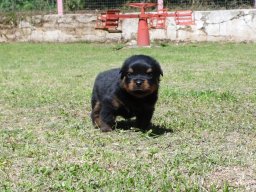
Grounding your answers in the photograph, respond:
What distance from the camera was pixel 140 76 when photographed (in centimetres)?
531

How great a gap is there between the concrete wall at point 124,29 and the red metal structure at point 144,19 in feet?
1.07

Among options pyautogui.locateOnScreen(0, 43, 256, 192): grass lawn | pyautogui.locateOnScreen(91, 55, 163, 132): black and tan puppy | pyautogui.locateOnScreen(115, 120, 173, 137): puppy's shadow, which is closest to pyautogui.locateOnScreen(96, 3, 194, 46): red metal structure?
pyautogui.locateOnScreen(0, 43, 256, 192): grass lawn

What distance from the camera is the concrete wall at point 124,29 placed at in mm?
18672

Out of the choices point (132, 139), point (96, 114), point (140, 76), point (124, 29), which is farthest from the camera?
point (124, 29)

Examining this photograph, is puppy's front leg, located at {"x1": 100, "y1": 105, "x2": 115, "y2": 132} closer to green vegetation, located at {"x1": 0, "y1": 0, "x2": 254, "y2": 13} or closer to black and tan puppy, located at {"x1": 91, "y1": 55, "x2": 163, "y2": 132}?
black and tan puppy, located at {"x1": 91, "y1": 55, "x2": 163, "y2": 132}

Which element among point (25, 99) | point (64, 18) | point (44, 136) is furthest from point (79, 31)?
point (44, 136)

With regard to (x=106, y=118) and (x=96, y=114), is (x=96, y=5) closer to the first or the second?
(x=96, y=114)

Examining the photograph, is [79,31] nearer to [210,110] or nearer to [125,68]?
[210,110]

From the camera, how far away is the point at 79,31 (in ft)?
65.1

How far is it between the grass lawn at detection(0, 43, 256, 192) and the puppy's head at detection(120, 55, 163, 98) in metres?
0.45

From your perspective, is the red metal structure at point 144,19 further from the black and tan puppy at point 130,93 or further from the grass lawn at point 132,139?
the black and tan puppy at point 130,93

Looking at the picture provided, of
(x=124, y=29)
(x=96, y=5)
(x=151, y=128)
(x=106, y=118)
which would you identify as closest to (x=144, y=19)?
(x=124, y=29)

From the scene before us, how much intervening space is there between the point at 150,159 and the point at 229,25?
48.1 feet

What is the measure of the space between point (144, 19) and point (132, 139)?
42.0 ft
